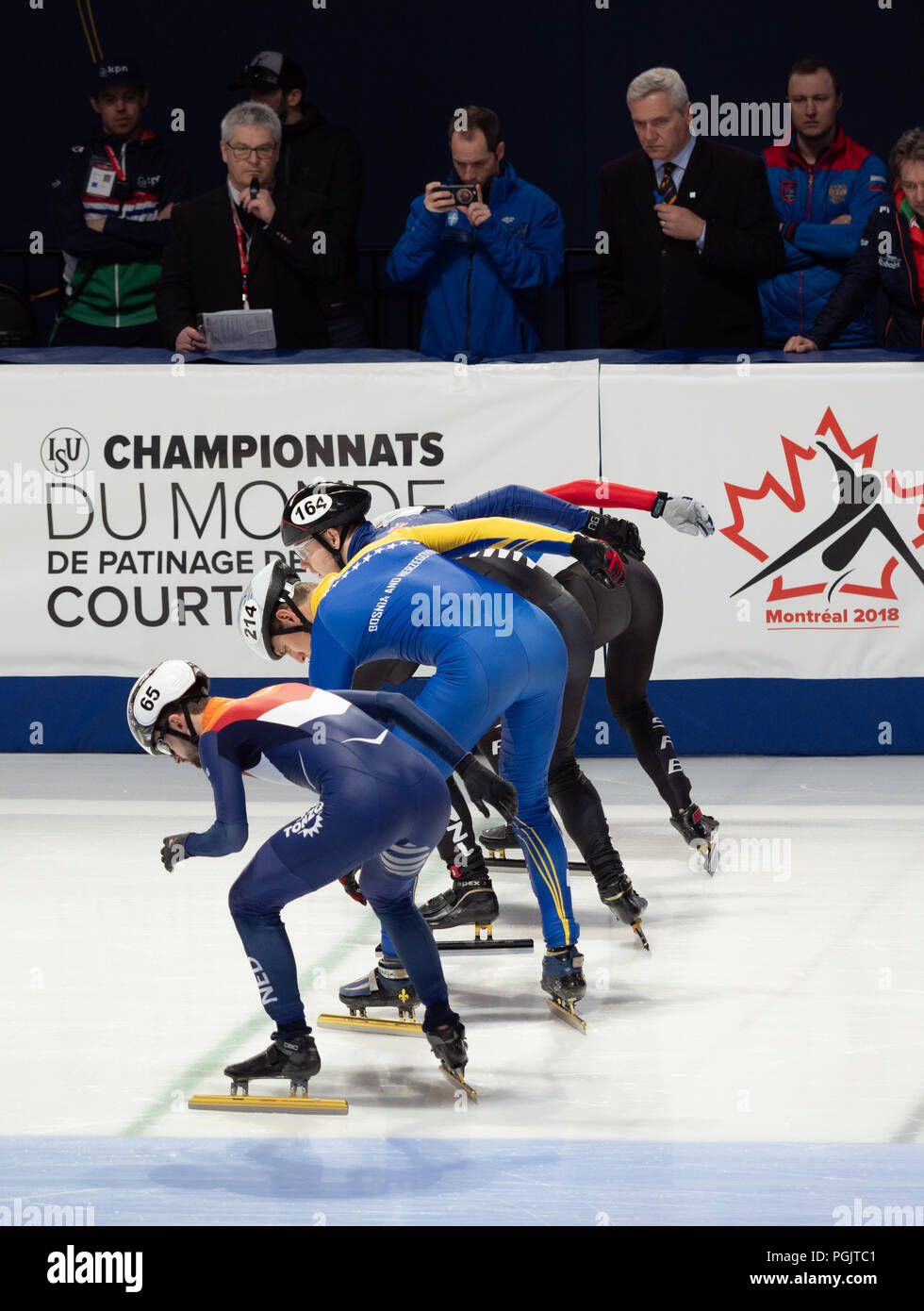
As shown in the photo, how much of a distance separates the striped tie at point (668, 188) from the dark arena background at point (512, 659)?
24 mm

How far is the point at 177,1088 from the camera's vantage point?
15.0ft

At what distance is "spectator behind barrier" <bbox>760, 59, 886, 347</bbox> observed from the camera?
879 cm

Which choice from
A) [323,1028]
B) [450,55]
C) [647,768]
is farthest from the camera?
[450,55]

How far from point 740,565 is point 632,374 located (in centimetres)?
103

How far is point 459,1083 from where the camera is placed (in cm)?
453

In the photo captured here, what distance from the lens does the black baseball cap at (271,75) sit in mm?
9234

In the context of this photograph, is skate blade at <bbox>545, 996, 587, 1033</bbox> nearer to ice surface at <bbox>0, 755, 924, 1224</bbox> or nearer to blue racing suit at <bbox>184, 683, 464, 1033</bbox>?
ice surface at <bbox>0, 755, 924, 1224</bbox>

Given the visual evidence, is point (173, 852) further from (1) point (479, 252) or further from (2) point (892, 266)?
(2) point (892, 266)

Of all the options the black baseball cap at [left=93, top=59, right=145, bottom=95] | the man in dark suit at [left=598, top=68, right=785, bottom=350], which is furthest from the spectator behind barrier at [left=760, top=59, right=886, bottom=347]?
the black baseball cap at [left=93, top=59, right=145, bottom=95]

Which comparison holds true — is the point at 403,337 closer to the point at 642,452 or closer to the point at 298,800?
the point at 642,452

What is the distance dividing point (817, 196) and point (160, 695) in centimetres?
559

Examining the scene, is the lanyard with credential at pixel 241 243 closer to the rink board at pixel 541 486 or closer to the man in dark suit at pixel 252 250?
the man in dark suit at pixel 252 250

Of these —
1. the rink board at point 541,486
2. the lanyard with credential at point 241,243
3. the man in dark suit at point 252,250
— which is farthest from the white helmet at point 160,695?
the lanyard with credential at point 241,243
